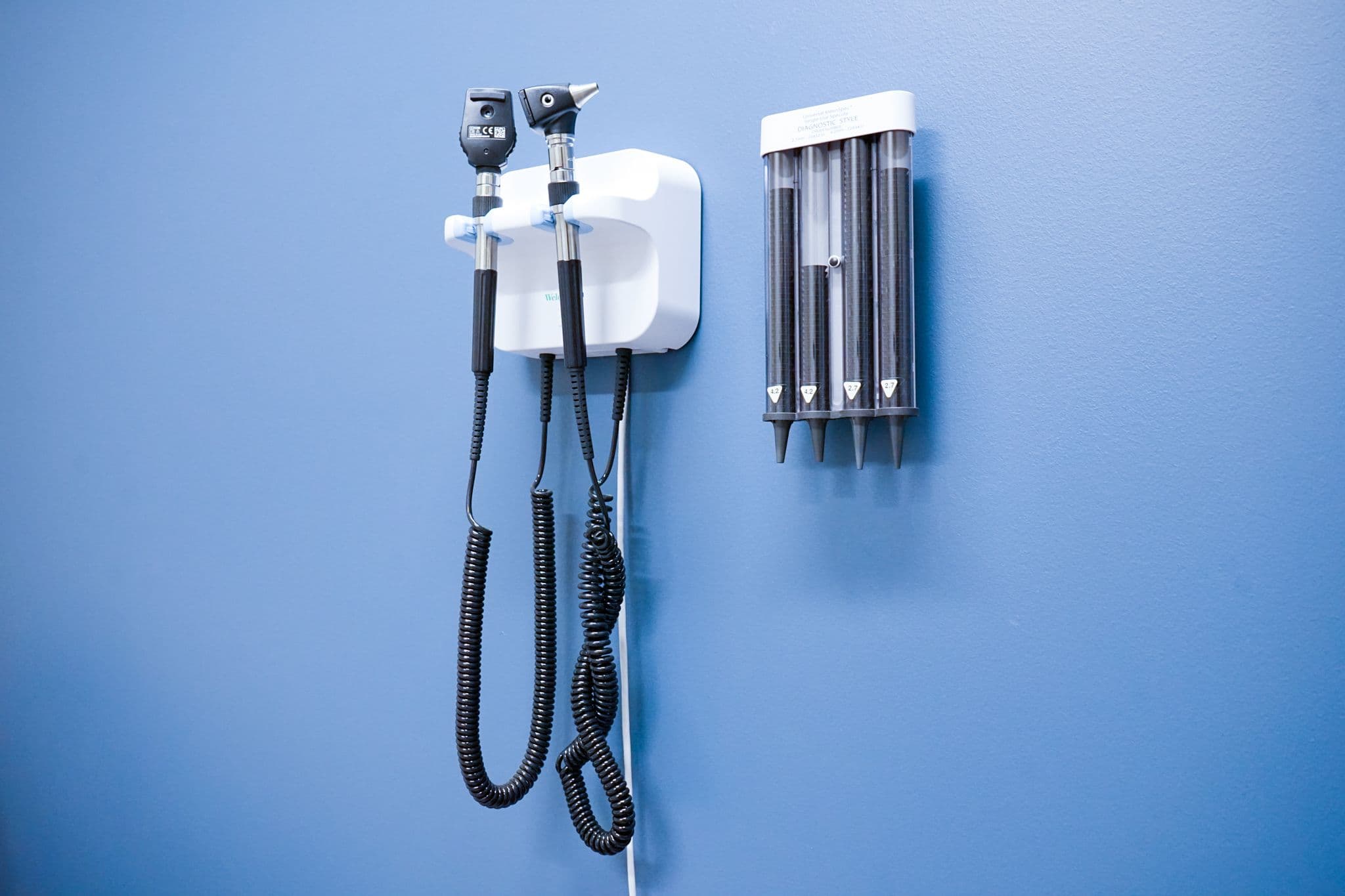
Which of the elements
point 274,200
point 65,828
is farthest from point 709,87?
point 65,828

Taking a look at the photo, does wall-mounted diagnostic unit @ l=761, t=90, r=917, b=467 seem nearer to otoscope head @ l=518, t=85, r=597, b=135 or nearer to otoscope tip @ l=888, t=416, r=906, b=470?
otoscope tip @ l=888, t=416, r=906, b=470

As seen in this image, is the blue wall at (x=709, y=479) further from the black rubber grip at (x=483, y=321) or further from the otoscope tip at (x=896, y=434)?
the black rubber grip at (x=483, y=321)

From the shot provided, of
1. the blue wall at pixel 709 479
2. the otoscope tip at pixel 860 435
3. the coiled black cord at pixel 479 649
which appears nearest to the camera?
the blue wall at pixel 709 479

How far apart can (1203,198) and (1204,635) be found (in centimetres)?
35

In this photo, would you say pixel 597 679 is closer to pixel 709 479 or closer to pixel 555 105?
pixel 709 479

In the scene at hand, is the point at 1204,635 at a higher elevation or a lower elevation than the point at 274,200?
lower

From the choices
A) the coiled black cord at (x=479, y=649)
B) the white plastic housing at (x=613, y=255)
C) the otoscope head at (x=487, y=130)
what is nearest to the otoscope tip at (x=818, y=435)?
the white plastic housing at (x=613, y=255)

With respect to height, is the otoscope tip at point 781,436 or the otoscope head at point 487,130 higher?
the otoscope head at point 487,130

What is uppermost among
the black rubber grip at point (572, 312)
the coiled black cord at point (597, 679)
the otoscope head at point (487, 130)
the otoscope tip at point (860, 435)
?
the otoscope head at point (487, 130)

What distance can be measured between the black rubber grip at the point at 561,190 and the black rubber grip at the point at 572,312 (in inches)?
2.3

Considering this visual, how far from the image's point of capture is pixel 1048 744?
90cm

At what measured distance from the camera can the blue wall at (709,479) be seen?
0.83m

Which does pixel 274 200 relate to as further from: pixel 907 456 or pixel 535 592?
pixel 907 456

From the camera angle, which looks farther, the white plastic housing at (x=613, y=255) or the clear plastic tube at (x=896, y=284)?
the white plastic housing at (x=613, y=255)
